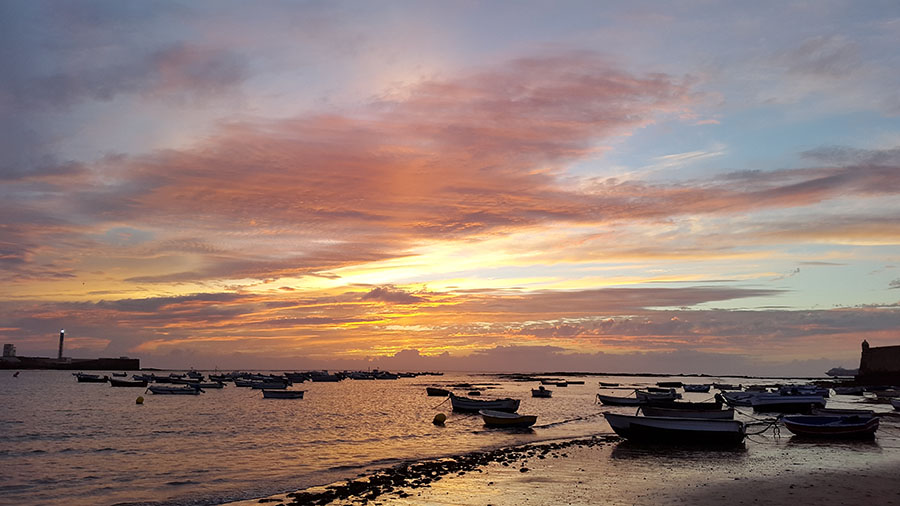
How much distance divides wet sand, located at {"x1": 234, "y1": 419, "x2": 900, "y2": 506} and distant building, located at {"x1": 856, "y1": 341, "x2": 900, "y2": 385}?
103 meters

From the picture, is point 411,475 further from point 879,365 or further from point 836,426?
point 879,365

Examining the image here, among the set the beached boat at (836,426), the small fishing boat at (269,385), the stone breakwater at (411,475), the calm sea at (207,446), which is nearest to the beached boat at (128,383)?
the small fishing boat at (269,385)

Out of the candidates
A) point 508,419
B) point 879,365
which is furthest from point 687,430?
point 879,365

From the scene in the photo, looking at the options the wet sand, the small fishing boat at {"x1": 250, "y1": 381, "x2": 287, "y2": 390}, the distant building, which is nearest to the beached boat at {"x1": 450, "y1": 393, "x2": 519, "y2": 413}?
the wet sand

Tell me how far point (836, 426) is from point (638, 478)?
2043 centimetres

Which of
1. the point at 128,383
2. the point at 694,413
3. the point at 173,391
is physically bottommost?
the point at 173,391

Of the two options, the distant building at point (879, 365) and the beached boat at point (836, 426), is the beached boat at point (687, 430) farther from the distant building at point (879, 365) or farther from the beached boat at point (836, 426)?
the distant building at point (879, 365)

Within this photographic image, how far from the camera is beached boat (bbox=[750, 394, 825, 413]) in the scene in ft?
209

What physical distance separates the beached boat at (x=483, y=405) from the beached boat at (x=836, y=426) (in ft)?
81.7

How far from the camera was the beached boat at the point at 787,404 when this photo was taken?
209 feet

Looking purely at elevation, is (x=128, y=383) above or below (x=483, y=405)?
above

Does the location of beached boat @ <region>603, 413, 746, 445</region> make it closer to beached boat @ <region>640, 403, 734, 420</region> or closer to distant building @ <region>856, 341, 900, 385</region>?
beached boat @ <region>640, 403, 734, 420</region>

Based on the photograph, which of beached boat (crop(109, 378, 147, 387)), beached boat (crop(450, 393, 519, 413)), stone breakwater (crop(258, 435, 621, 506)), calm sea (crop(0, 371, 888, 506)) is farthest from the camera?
beached boat (crop(109, 378, 147, 387))

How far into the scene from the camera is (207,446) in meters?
41.3
